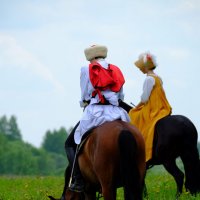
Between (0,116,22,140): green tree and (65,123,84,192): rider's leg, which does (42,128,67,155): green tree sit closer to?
(0,116,22,140): green tree

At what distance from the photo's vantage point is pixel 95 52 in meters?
10.6

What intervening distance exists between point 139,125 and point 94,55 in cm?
289

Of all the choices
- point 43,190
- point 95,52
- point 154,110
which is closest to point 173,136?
point 154,110

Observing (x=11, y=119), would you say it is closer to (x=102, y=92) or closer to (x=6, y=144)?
(x=6, y=144)

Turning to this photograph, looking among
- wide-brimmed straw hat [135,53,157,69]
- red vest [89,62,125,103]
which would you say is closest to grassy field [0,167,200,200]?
wide-brimmed straw hat [135,53,157,69]

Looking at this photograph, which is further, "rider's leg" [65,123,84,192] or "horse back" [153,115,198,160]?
"horse back" [153,115,198,160]

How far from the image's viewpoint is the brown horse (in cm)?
921

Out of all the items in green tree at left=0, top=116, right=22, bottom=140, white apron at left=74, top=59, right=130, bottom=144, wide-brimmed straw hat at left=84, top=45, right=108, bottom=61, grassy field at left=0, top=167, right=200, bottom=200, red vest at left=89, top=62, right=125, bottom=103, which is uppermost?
green tree at left=0, top=116, right=22, bottom=140

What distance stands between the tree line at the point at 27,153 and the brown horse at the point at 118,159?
9335cm

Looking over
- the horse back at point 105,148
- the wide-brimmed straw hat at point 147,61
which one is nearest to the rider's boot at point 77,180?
the horse back at point 105,148

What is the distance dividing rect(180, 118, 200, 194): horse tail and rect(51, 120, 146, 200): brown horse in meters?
3.09

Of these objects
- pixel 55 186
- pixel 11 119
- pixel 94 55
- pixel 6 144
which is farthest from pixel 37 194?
pixel 11 119

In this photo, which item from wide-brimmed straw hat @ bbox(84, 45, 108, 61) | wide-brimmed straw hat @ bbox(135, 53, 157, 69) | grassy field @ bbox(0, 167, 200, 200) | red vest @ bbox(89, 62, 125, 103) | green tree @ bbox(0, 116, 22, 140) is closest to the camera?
red vest @ bbox(89, 62, 125, 103)

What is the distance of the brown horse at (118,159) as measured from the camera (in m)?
9.21
